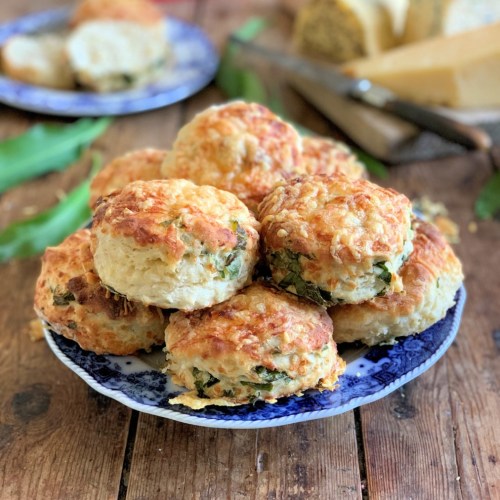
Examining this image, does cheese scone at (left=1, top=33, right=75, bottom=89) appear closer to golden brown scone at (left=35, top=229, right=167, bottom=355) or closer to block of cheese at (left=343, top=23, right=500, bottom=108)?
block of cheese at (left=343, top=23, right=500, bottom=108)

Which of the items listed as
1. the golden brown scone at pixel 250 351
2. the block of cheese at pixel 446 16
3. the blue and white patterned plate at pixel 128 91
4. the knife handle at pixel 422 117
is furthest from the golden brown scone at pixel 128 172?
the block of cheese at pixel 446 16

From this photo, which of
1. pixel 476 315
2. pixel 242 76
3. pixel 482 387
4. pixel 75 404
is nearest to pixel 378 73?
pixel 242 76

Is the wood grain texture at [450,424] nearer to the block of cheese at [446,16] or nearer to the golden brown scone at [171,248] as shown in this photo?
the golden brown scone at [171,248]

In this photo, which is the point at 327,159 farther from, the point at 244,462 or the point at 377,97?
the point at 377,97

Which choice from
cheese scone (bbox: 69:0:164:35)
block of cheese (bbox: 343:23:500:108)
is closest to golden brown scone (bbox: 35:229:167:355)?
block of cheese (bbox: 343:23:500:108)

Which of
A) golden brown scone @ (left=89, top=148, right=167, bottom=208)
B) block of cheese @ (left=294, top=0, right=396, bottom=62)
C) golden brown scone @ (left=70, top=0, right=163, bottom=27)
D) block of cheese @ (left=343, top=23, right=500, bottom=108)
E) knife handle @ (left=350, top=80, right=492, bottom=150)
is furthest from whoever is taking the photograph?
golden brown scone @ (left=70, top=0, right=163, bottom=27)

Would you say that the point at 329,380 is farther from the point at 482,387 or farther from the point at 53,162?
the point at 53,162
